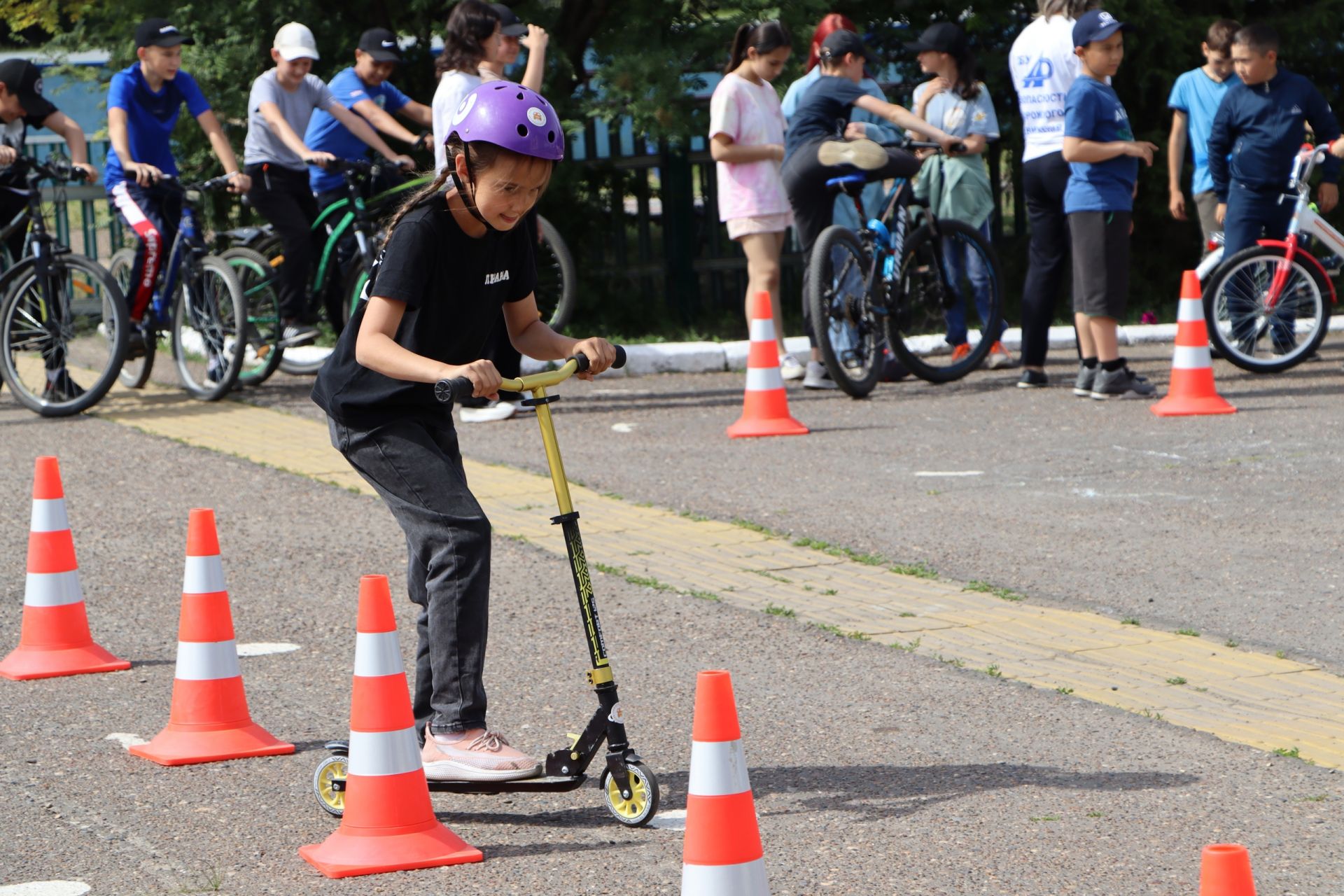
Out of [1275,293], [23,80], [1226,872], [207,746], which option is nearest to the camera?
[1226,872]

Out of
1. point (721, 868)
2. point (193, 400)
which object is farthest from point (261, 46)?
point (721, 868)

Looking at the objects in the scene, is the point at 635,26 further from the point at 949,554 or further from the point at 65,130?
the point at 949,554

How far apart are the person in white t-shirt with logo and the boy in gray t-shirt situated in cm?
368

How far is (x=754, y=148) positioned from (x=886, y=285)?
1.11 m

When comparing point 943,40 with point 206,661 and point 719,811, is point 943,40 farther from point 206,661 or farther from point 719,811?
point 719,811

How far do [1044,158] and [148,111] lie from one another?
5.20 metres

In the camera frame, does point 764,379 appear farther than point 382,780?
Yes

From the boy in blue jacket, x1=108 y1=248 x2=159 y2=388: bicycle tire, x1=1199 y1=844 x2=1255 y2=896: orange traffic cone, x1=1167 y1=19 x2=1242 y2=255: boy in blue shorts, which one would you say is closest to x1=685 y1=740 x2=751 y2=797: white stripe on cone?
x1=1199 y1=844 x2=1255 y2=896: orange traffic cone

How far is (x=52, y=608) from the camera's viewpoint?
551 cm

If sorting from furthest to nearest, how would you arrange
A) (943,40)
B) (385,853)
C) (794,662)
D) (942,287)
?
(943,40), (942,287), (794,662), (385,853)

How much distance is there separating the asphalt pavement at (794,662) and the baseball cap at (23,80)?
2.01 m

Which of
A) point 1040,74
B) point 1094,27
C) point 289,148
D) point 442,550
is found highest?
point 1094,27

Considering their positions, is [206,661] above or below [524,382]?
below

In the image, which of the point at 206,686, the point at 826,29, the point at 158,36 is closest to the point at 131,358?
the point at 158,36
